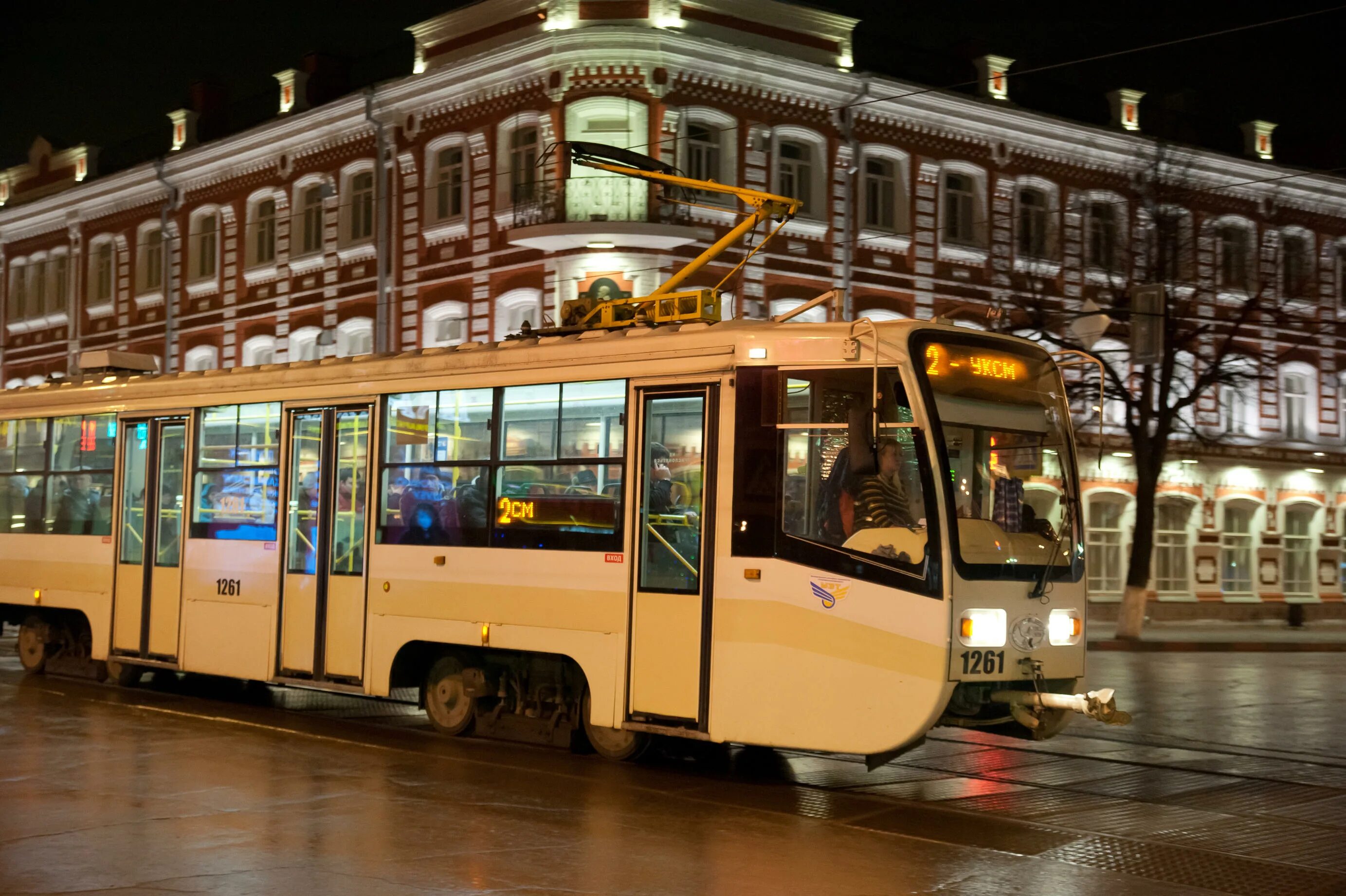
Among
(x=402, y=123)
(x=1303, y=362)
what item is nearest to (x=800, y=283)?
(x=402, y=123)

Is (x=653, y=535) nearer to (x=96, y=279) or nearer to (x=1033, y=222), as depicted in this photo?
(x=1033, y=222)

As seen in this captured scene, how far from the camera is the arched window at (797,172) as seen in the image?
30984 millimetres

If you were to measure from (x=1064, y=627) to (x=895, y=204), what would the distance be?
2331cm

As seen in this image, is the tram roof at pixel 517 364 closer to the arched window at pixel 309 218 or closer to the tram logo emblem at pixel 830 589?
the tram logo emblem at pixel 830 589

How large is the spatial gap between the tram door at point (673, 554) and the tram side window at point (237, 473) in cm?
462

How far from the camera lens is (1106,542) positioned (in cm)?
3694

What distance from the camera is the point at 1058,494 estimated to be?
433 inches

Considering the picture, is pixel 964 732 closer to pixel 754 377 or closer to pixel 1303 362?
pixel 754 377

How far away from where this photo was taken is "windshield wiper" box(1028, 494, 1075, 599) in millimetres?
10422

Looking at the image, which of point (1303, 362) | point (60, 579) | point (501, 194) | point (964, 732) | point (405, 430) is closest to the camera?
point (405, 430)

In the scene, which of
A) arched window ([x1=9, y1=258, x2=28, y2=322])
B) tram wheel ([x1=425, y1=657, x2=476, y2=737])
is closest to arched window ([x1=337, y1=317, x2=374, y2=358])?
arched window ([x1=9, y1=258, x2=28, y2=322])

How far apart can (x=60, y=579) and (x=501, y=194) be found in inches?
619

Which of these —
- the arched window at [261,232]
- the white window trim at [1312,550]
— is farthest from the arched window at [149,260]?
the white window trim at [1312,550]

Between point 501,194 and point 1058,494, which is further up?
point 501,194
